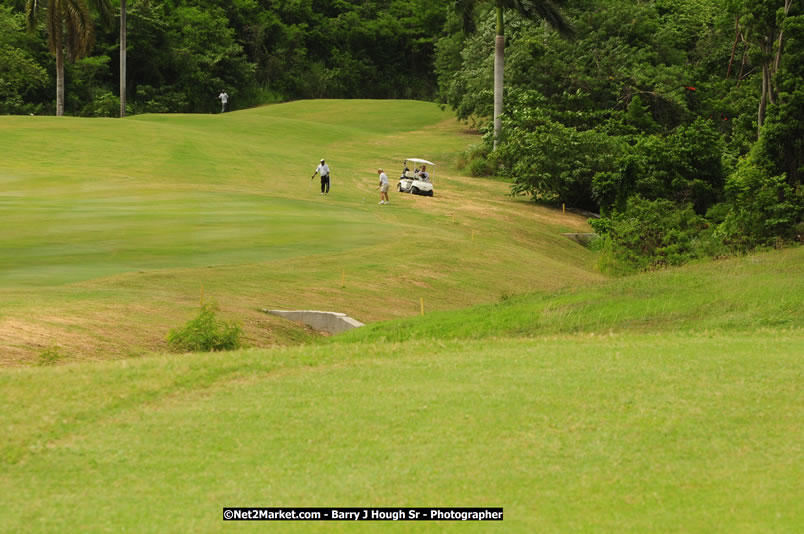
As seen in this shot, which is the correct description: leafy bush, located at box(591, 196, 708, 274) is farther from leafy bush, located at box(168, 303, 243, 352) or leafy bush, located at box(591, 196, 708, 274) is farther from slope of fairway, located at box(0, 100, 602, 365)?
leafy bush, located at box(168, 303, 243, 352)

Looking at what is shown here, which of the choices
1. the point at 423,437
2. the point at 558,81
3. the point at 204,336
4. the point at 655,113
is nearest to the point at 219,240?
the point at 204,336

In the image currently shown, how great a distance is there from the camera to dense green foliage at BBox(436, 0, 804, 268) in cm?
3281

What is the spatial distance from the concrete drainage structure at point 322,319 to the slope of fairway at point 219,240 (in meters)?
0.56

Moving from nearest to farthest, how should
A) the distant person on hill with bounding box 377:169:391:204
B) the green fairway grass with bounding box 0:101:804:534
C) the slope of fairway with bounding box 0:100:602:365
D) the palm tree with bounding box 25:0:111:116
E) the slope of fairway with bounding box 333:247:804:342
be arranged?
the green fairway grass with bounding box 0:101:804:534 → the slope of fairway with bounding box 333:247:804:342 → the slope of fairway with bounding box 0:100:602:365 → the distant person on hill with bounding box 377:169:391:204 → the palm tree with bounding box 25:0:111:116

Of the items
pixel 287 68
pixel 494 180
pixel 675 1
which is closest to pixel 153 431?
pixel 494 180

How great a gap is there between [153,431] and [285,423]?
126cm

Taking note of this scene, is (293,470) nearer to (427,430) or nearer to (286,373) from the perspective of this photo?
(427,430)

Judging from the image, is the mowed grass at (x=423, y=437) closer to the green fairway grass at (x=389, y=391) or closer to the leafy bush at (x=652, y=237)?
the green fairway grass at (x=389, y=391)

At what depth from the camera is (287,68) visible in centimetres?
10319

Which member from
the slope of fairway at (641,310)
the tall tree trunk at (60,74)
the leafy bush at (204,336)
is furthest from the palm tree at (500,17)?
the leafy bush at (204,336)

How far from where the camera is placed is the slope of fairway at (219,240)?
68.5 feet

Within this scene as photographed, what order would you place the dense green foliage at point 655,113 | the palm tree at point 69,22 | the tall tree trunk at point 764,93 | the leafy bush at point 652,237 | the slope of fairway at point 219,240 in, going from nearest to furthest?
the slope of fairway at point 219,240 < the leafy bush at point 652,237 < the dense green foliage at point 655,113 < the tall tree trunk at point 764,93 < the palm tree at point 69,22

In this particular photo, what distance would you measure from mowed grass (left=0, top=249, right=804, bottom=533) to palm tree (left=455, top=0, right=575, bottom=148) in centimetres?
4454

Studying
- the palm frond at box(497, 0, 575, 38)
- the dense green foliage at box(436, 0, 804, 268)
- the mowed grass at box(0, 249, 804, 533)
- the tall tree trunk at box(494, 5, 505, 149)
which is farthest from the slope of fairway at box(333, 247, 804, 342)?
the tall tree trunk at box(494, 5, 505, 149)
